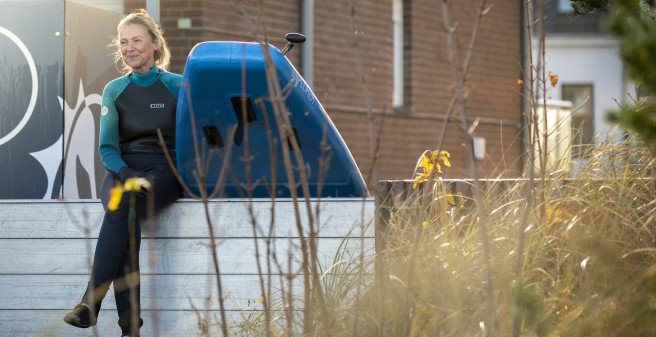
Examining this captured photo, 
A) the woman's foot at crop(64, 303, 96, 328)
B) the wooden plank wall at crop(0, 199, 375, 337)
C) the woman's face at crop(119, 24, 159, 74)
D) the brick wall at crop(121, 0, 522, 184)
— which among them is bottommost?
the woman's foot at crop(64, 303, 96, 328)

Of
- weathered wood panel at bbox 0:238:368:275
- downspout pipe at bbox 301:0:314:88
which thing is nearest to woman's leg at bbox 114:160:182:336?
weathered wood panel at bbox 0:238:368:275

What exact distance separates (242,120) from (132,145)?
548mm

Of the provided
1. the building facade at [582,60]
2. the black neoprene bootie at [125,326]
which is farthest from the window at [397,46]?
the building facade at [582,60]

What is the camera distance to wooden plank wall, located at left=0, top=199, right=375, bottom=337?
5328 millimetres

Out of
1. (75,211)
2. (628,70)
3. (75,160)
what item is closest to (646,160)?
(75,211)

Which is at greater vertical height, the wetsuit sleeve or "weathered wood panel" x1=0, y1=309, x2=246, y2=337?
the wetsuit sleeve

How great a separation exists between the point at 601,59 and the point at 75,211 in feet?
100

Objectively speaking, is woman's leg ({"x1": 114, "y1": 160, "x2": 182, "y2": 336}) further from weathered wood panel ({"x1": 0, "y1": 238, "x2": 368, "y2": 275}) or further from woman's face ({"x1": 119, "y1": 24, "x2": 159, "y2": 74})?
woman's face ({"x1": 119, "y1": 24, "x2": 159, "y2": 74})

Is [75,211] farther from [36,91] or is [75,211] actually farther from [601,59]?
[601,59]

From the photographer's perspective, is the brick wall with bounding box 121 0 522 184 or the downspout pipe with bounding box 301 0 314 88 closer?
the brick wall with bounding box 121 0 522 184

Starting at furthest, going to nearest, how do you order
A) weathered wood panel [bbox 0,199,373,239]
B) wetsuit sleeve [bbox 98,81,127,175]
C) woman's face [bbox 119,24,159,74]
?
woman's face [bbox 119,24,159,74], wetsuit sleeve [bbox 98,81,127,175], weathered wood panel [bbox 0,199,373,239]

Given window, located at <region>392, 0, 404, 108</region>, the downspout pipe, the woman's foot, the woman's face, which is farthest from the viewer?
window, located at <region>392, 0, 404, 108</region>

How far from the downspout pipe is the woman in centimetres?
652

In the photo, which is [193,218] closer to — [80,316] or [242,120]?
[242,120]
